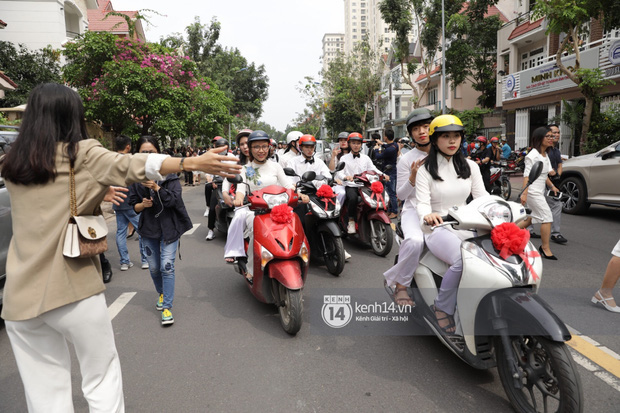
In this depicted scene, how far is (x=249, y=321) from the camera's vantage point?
4.27 metres

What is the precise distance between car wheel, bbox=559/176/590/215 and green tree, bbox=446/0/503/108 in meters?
15.9

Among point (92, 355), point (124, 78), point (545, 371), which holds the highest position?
point (124, 78)

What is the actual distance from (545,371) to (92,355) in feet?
7.70

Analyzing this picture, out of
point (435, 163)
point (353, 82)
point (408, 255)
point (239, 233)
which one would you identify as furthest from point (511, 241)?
point (353, 82)

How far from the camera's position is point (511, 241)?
2.63m

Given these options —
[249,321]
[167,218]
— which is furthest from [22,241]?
[249,321]

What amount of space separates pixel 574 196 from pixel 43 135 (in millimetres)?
9980

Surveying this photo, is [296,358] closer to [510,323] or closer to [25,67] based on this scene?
[510,323]

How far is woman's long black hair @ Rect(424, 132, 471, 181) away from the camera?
11.3 ft

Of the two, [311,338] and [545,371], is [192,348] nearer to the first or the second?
[311,338]

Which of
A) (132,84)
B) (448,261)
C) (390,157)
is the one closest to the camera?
(448,261)

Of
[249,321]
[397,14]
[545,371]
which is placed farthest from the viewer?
[397,14]

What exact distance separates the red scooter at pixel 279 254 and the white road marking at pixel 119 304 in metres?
1.46

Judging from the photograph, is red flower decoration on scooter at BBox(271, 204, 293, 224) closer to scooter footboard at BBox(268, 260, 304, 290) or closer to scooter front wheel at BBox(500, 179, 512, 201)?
scooter footboard at BBox(268, 260, 304, 290)
